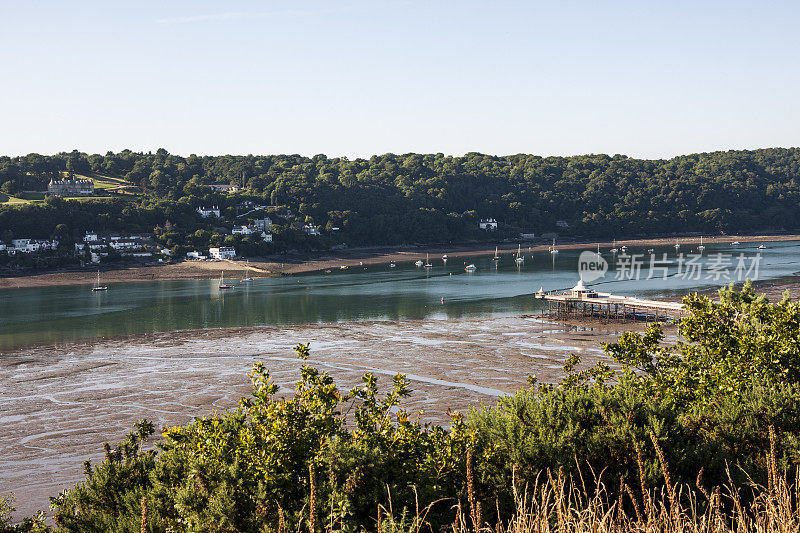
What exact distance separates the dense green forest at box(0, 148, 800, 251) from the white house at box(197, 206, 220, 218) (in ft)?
5.53

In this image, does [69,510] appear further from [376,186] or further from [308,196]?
[376,186]

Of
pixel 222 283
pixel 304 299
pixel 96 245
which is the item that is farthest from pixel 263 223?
pixel 304 299

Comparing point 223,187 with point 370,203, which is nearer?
point 370,203

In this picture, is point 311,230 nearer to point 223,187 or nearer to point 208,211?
point 208,211

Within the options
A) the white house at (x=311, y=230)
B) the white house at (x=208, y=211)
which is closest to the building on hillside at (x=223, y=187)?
the white house at (x=208, y=211)

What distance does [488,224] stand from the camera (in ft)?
561

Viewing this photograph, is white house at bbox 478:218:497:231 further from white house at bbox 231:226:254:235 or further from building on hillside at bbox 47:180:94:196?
building on hillside at bbox 47:180:94:196

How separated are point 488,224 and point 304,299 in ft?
300

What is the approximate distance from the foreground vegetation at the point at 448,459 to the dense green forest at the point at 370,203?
114m

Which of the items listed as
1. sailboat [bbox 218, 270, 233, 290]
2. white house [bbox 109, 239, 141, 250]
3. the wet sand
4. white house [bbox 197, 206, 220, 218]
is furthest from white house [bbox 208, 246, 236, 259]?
the wet sand

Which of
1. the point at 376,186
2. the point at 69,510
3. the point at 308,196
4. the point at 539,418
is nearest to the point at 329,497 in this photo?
the point at 539,418

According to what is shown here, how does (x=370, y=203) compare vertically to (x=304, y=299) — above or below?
above

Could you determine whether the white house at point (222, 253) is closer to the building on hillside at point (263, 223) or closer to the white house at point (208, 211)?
the building on hillside at point (263, 223)

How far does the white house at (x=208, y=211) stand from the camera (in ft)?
460
